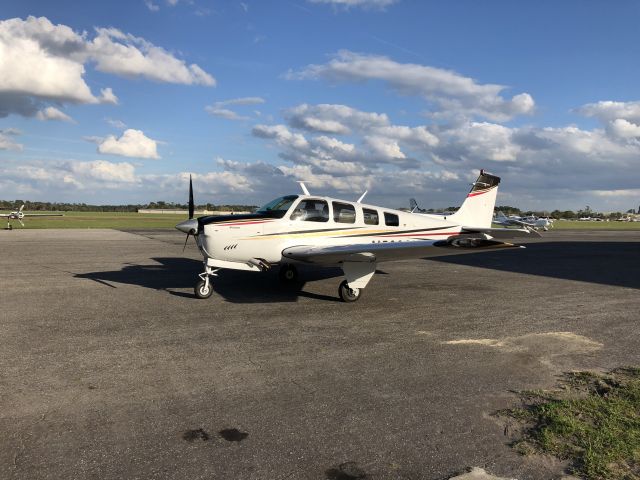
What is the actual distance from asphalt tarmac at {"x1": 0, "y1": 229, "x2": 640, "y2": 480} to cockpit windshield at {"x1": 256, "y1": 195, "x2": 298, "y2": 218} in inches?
77.0

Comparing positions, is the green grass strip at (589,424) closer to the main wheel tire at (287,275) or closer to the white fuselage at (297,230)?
the white fuselage at (297,230)

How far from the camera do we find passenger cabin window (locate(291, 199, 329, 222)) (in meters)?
10.0

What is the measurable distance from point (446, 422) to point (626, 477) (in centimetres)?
142

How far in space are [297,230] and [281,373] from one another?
489cm

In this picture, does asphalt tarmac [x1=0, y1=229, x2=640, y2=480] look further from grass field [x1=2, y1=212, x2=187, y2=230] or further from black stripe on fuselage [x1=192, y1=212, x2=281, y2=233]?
grass field [x1=2, y1=212, x2=187, y2=230]

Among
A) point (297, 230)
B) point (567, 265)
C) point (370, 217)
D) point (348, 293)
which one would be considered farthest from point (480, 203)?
point (297, 230)

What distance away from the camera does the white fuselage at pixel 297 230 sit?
9.46 meters

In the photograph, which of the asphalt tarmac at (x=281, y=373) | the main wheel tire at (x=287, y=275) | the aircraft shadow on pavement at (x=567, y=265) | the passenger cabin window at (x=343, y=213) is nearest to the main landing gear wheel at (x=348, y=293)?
the asphalt tarmac at (x=281, y=373)

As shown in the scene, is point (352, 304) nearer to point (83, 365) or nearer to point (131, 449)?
point (83, 365)

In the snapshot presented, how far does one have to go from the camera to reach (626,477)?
3.24 meters

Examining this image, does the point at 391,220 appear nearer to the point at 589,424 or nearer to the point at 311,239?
the point at 311,239

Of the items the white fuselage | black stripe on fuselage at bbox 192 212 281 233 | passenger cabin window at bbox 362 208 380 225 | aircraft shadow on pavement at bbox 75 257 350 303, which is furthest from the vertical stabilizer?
black stripe on fuselage at bbox 192 212 281 233

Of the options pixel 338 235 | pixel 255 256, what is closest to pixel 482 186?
pixel 338 235

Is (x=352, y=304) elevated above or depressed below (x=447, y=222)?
below
